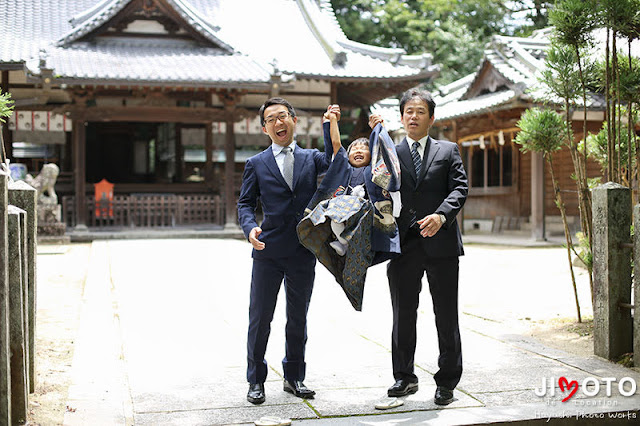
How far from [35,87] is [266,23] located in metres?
7.19

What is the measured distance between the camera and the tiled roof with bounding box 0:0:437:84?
16516 mm

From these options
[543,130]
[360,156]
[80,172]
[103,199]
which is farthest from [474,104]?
[360,156]

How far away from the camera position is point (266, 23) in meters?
21.3

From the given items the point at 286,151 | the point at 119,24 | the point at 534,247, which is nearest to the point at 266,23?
the point at 119,24

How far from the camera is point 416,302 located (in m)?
4.21

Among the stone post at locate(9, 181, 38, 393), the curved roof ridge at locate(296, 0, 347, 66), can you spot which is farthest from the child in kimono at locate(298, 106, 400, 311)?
the curved roof ridge at locate(296, 0, 347, 66)

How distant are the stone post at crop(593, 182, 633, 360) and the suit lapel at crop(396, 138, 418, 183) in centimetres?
196

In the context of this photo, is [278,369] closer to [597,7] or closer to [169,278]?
[597,7]

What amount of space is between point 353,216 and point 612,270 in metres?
2.44

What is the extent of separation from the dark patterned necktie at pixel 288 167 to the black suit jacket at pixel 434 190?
0.67 meters

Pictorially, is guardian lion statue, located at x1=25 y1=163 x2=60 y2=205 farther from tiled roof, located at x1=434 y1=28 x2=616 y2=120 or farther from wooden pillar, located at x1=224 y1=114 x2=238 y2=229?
tiled roof, located at x1=434 y1=28 x2=616 y2=120

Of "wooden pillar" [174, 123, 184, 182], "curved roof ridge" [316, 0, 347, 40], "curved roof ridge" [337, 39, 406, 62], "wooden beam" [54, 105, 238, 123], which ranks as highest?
"curved roof ridge" [316, 0, 347, 40]

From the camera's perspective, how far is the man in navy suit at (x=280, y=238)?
413cm

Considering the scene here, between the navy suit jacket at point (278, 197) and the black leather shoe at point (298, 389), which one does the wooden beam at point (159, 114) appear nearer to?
the navy suit jacket at point (278, 197)
